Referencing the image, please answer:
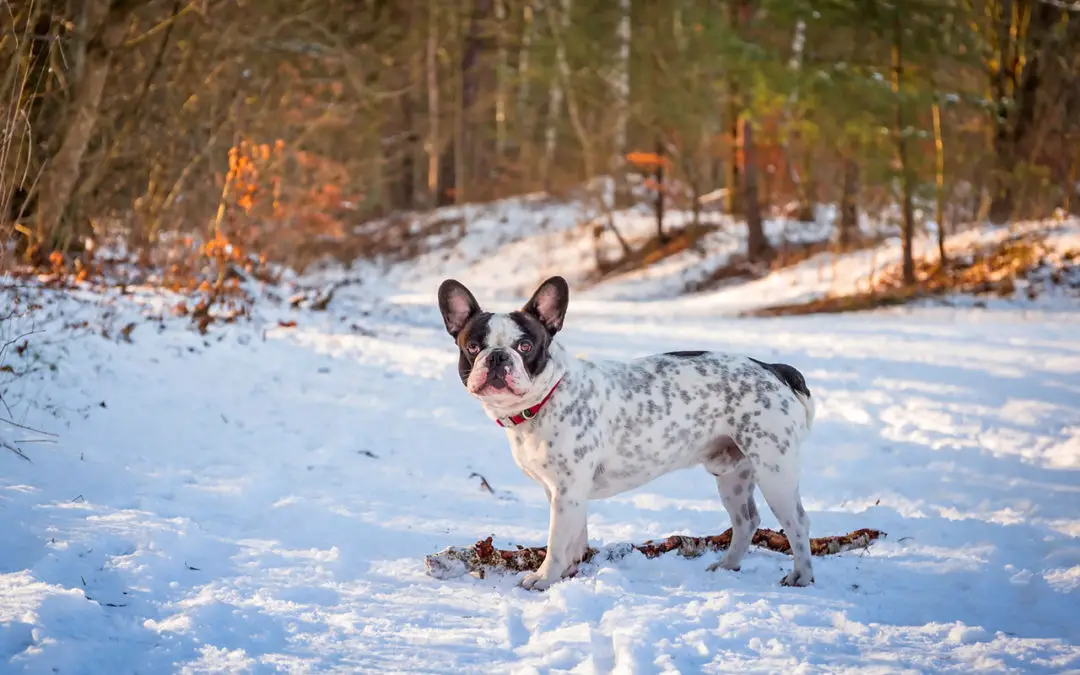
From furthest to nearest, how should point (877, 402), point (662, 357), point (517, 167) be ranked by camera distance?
point (517, 167), point (877, 402), point (662, 357)

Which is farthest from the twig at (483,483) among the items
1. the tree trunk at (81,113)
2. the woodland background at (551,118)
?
the tree trunk at (81,113)

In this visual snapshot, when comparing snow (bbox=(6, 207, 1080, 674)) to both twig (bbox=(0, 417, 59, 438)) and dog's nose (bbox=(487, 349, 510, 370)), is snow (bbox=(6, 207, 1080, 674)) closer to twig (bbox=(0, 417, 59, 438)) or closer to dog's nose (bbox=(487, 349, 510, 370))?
twig (bbox=(0, 417, 59, 438))

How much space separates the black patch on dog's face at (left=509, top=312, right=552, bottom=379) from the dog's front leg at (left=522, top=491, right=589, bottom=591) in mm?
689

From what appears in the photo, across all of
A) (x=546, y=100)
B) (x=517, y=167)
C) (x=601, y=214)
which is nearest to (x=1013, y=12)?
(x=601, y=214)

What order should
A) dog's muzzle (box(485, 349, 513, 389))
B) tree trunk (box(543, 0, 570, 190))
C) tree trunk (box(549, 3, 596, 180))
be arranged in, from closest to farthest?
dog's muzzle (box(485, 349, 513, 389))
tree trunk (box(549, 3, 596, 180))
tree trunk (box(543, 0, 570, 190))

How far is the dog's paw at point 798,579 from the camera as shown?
4.89 metres

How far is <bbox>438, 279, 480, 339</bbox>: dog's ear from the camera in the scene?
489cm

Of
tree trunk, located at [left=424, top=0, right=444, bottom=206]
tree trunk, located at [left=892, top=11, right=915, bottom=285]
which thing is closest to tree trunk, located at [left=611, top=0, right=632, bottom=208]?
tree trunk, located at [left=424, top=0, right=444, bottom=206]

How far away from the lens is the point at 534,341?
4.67 m

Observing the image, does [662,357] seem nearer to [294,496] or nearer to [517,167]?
[294,496]

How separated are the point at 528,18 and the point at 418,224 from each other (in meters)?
10.2

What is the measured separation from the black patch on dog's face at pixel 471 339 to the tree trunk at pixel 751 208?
20.8 meters

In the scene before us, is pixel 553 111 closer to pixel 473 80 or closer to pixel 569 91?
pixel 473 80

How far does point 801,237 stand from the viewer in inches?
1006
